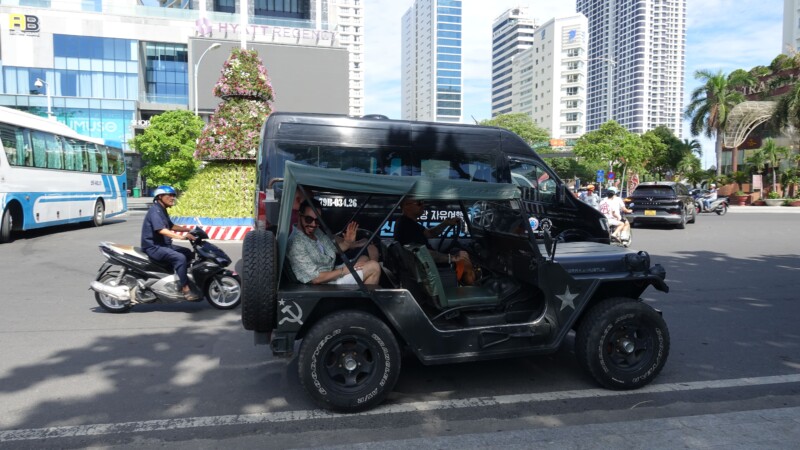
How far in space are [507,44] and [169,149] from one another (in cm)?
17380

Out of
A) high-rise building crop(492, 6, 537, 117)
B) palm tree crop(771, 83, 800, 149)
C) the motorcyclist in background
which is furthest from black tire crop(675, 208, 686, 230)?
high-rise building crop(492, 6, 537, 117)

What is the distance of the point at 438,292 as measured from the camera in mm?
4277

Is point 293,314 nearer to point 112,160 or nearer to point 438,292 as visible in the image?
point 438,292

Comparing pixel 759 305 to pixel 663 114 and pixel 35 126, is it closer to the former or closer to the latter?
pixel 35 126

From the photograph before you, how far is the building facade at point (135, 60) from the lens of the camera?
48156mm

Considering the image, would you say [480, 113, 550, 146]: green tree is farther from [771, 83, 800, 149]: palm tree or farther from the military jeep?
the military jeep

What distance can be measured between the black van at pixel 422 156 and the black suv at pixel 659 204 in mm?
10194

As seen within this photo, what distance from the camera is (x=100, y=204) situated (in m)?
18.3

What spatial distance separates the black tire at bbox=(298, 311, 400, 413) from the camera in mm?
3777

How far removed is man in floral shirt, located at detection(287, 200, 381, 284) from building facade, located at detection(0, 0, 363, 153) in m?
46.4

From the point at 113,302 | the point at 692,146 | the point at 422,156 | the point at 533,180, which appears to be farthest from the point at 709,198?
the point at 692,146

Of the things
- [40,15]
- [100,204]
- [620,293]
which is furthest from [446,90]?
[620,293]

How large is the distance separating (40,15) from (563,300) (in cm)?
5884

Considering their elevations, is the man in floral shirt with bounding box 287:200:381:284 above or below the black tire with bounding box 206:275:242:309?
above
